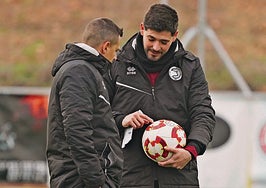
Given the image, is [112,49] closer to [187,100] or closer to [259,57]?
[187,100]

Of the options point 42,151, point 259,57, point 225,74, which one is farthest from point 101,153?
point 259,57

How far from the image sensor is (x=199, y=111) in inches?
239

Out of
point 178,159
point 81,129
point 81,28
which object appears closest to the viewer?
point 81,129

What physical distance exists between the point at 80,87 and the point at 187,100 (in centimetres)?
102

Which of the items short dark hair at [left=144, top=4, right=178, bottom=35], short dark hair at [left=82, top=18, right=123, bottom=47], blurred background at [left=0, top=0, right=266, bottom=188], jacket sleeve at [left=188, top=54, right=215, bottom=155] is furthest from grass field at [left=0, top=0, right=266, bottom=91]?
short dark hair at [left=82, top=18, right=123, bottom=47]

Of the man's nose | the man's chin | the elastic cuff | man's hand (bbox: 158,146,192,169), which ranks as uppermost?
the man's nose

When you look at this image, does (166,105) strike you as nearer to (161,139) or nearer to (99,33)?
(161,139)

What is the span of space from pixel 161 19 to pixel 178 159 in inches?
37.8

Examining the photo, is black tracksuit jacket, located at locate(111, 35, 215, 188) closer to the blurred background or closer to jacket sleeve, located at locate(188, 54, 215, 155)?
jacket sleeve, located at locate(188, 54, 215, 155)

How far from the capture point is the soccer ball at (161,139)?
5973 mm

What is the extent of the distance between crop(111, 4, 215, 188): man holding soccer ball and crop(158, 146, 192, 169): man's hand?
3 centimetres

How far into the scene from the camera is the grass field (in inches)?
626

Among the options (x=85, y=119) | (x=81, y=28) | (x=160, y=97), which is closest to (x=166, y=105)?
(x=160, y=97)

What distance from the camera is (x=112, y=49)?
5.72 m
